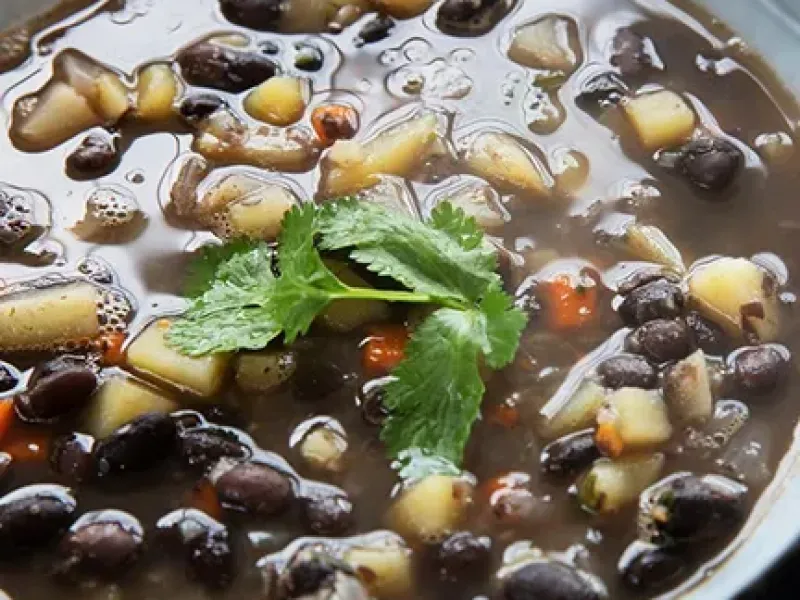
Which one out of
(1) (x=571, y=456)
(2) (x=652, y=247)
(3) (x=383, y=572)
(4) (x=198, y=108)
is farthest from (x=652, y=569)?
(4) (x=198, y=108)

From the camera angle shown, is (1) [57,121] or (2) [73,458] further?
(1) [57,121]

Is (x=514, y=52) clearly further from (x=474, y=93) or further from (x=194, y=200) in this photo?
(x=194, y=200)

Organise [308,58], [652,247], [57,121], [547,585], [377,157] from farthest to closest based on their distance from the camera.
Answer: [308,58]
[57,121]
[377,157]
[652,247]
[547,585]

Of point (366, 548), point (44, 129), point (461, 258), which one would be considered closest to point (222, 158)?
point (44, 129)

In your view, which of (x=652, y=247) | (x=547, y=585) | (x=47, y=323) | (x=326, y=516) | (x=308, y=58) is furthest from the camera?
(x=308, y=58)

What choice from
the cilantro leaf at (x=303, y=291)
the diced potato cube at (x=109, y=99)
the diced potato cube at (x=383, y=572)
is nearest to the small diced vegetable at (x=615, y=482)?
the diced potato cube at (x=383, y=572)

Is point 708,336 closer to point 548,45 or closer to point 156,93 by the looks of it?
point 548,45
